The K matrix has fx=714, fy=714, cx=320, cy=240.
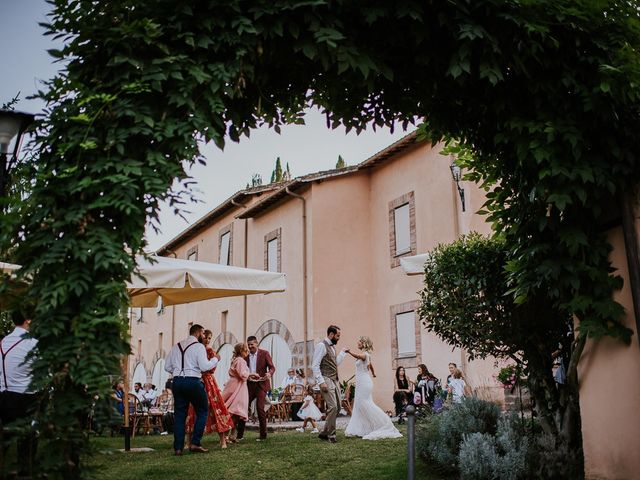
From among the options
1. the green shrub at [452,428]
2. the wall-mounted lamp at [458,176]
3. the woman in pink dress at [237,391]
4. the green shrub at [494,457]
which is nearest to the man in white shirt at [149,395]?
the woman in pink dress at [237,391]

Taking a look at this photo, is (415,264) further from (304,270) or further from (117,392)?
(304,270)

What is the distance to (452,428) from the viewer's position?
302 inches

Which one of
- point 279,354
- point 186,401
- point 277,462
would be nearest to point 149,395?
point 279,354

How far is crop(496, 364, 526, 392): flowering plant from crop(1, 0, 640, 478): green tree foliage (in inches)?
78.8

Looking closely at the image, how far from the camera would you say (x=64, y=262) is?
4.42 meters

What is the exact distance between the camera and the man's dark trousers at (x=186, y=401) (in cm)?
957

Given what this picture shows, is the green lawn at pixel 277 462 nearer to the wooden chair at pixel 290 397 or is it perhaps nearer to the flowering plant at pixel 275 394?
the wooden chair at pixel 290 397

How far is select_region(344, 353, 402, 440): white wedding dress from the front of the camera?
1120cm

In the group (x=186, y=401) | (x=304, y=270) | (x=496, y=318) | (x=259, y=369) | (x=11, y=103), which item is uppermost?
(x=304, y=270)

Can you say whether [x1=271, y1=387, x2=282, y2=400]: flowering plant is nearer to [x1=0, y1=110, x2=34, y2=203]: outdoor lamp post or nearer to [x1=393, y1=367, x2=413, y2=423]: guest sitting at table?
[x1=393, y1=367, x2=413, y2=423]: guest sitting at table

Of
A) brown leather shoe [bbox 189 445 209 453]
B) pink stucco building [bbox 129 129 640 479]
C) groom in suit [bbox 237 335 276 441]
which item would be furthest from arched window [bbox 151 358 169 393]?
brown leather shoe [bbox 189 445 209 453]

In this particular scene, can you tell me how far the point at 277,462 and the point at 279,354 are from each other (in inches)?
533

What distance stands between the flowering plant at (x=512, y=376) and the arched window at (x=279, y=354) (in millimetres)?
10514

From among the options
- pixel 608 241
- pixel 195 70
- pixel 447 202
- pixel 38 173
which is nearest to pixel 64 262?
pixel 38 173
